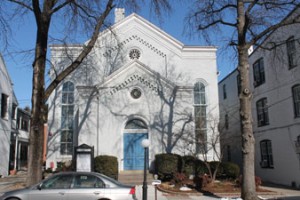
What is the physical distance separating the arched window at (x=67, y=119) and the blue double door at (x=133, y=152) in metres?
4.52

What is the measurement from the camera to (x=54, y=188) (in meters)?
9.77

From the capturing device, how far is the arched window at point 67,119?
2184 centimetres

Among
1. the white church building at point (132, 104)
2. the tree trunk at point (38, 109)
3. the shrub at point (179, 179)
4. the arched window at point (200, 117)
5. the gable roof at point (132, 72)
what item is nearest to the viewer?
the tree trunk at point (38, 109)

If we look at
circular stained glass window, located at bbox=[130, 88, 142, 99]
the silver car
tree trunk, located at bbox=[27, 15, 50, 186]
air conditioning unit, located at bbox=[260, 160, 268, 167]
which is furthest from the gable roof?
the silver car

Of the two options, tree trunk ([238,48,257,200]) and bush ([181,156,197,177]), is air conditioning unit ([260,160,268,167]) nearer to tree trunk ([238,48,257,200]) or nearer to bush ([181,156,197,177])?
bush ([181,156,197,177])

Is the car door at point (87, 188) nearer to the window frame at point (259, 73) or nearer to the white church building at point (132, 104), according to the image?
the white church building at point (132, 104)

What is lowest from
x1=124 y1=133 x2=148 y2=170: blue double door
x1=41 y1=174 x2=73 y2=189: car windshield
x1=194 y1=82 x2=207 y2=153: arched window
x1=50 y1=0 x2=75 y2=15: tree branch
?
x1=41 y1=174 x2=73 y2=189: car windshield

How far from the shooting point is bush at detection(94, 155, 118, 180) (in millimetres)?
17438

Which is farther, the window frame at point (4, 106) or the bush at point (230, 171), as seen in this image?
the window frame at point (4, 106)

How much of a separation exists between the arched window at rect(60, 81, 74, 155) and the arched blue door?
14.8ft

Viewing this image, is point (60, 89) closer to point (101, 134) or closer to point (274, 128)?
point (101, 134)

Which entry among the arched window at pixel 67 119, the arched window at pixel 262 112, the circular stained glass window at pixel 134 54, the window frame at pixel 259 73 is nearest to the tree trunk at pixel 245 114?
the window frame at pixel 259 73

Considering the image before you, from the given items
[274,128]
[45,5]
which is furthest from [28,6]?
[274,128]

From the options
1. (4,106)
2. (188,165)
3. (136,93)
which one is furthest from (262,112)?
(4,106)
